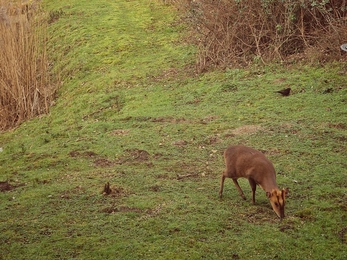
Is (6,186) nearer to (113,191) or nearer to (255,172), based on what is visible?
(113,191)

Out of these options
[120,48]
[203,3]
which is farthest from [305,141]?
[120,48]

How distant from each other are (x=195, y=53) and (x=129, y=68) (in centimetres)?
148

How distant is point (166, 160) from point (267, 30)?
180 inches

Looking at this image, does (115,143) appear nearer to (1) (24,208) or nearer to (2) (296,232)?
(1) (24,208)

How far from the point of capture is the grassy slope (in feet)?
16.4

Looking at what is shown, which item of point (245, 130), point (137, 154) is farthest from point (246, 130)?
point (137, 154)

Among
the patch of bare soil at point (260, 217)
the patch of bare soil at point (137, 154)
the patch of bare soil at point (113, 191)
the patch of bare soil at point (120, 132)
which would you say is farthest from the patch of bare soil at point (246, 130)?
the patch of bare soil at point (260, 217)

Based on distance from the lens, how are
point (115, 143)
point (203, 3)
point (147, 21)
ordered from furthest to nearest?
point (147, 21), point (203, 3), point (115, 143)

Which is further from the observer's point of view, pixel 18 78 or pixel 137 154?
pixel 18 78

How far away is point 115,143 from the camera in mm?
8281

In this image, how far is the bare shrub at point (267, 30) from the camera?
1040 centimetres

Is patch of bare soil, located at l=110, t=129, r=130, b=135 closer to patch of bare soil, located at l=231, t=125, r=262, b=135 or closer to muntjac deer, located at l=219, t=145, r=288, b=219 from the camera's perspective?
patch of bare soil, located at l=231, t=125, r=262, b=135

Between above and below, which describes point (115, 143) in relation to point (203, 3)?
below

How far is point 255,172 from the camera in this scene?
5.53 m
